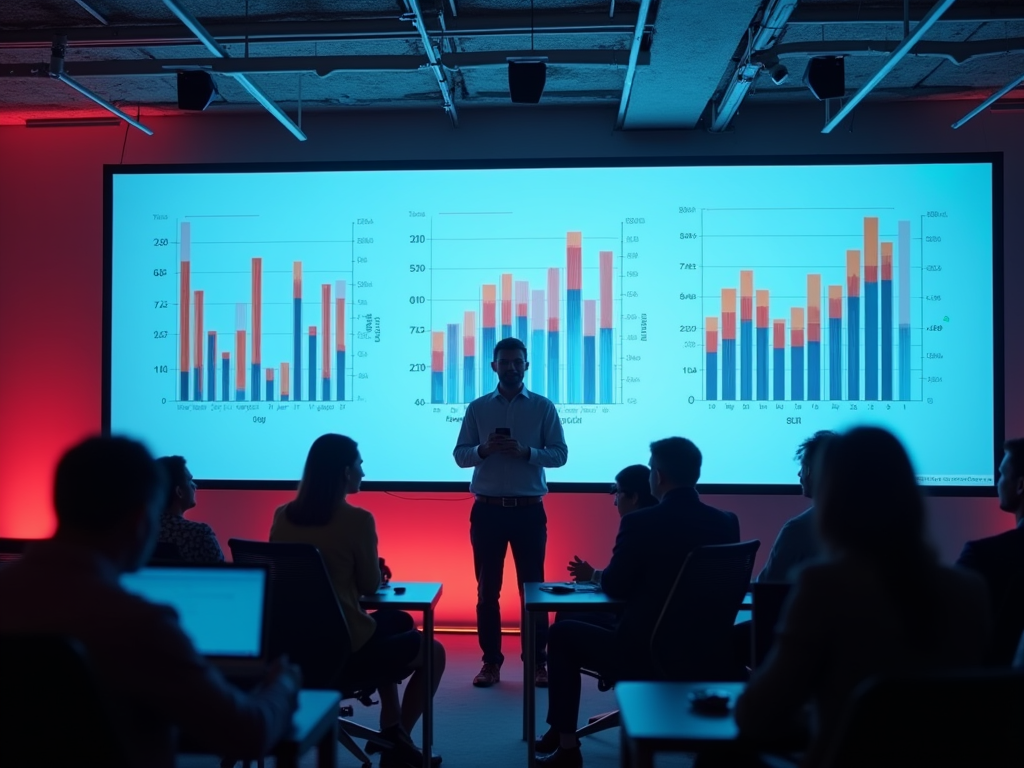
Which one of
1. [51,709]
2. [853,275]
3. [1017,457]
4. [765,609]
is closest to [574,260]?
[853,275]

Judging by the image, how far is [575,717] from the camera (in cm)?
339

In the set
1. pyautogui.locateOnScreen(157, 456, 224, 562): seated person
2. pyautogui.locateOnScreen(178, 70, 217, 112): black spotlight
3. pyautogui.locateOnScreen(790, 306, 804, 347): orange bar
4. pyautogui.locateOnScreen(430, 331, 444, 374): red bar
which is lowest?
pyautogui.locateOnScreen(157, 456, 224, 562): seated person

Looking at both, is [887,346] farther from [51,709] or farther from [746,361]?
[51,709]

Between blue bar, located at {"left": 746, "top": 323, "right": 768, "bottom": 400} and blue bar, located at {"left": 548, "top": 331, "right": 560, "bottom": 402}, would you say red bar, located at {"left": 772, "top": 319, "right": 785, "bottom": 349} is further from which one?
blue bar, located at {"left": 548, "top": 331, "right": 560, "bottom": 402}

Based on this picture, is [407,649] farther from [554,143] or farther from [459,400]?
[554,143]

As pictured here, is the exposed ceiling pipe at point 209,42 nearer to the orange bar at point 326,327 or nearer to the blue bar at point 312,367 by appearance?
the orange bar at point 326,327

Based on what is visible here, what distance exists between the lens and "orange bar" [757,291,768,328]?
17.7ft

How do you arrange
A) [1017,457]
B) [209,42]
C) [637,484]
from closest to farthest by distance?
[1017,457] < [637,484] < [209,42]

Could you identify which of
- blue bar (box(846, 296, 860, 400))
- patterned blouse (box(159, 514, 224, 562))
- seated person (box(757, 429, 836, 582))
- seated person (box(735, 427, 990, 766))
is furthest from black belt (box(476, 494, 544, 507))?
seated person (box(735, 427, 990, 766))

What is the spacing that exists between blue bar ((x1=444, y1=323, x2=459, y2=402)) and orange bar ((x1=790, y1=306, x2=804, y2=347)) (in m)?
2.02

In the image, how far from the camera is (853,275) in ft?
17.6

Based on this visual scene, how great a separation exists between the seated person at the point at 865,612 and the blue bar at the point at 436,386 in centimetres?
400

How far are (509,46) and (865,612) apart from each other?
4.34 m

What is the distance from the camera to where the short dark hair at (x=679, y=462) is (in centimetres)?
319
